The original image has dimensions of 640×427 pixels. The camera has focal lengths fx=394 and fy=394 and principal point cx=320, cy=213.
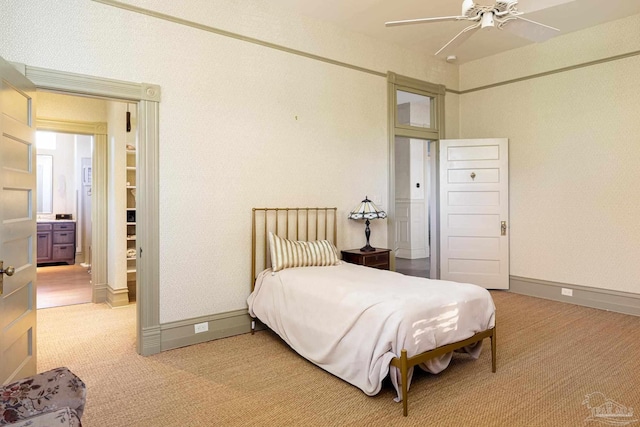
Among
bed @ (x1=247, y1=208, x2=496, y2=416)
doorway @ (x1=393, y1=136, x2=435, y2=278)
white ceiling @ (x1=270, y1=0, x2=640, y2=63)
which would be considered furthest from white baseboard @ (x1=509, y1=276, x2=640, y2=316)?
white ceiling @ (x1=270, y1=0, x2=640, y2=63)

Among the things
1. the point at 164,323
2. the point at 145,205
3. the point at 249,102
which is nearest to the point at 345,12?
the point at 249,102

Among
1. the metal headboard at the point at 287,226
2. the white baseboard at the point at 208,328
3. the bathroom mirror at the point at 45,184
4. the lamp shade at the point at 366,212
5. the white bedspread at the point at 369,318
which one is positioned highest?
the bathroom mirror at the point at 45,184

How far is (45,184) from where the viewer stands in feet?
27.3

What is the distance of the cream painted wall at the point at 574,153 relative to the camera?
14.6 ft

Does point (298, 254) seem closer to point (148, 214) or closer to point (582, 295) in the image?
point (148, 214)

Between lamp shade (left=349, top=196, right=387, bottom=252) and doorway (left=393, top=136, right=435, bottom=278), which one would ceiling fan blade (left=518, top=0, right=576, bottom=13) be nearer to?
lamp shade (left=349, top=196, right=387, bottom=252)

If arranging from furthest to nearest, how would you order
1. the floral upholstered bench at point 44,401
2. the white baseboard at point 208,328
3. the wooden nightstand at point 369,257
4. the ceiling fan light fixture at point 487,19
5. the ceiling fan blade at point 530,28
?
1. the wooden nightstand at point 369,257
2. the white baseboard at point 208,328
3. the ceiling fan blade at point 530,28
4. the ceiling fan light fixture at point 487,19
5. the floral upholstered bench at point 44,401

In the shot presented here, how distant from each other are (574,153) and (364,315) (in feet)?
12.8

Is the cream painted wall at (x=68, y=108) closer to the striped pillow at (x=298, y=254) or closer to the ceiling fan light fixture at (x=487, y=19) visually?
the striped pillow at (x=298, y=254)

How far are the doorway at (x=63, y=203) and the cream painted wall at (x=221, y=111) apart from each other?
5.02 meters

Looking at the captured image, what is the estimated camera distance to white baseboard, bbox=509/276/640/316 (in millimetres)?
4426

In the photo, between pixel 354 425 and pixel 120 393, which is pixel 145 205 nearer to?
pixel 120 393

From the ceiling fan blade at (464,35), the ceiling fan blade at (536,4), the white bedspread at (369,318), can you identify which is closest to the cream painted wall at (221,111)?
the white bedspread at (369,318)

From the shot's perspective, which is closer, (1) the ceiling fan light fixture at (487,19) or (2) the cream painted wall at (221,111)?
(1) the ceiling fan light fixture at (487,19)
